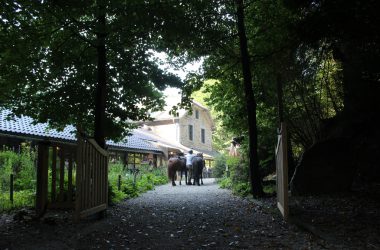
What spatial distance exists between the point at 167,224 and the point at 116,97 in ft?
14.4

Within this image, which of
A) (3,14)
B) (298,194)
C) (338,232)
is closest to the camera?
(338,232)

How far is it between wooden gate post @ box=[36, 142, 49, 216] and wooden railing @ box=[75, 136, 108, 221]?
121 centimetres

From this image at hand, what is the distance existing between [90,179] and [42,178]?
1.55 metres

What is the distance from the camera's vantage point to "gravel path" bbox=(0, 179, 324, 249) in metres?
6.27

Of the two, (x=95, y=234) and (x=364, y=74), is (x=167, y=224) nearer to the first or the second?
(x=95, y=234)

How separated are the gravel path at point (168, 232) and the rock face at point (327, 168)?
5.18ft

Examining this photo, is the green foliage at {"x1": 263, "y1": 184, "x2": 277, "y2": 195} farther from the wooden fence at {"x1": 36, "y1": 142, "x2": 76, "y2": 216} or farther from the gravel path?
the wooden fence at {"x1": 36, "y1": 142, "x2": 76, "y2": 216}

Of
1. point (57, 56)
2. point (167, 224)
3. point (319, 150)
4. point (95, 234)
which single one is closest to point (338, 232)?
point (167, 224)

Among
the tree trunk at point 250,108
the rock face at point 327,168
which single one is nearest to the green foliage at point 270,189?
the tree trunk at point 250,108

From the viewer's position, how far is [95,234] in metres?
7.13

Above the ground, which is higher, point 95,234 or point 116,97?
point 116,97

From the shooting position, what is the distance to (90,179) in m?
7.96

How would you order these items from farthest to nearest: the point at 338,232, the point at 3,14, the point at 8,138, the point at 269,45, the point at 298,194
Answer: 1. the point at 8,138
2. the point at 269,45
3. the point at 298,194
4. the point at 3,14
5. the point at 338,232

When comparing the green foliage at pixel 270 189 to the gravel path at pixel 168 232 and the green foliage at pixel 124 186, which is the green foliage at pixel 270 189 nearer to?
the gravel path at pixel 168 232
